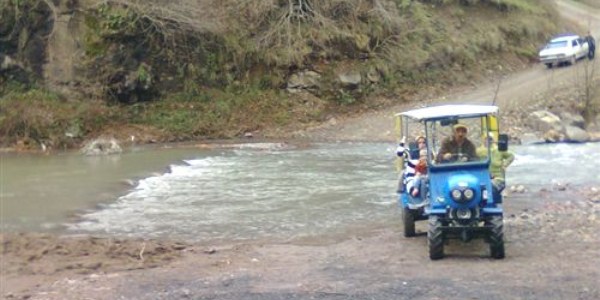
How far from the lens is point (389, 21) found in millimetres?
42938

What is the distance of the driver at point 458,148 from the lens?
12944mm

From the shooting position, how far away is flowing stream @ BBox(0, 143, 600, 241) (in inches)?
675

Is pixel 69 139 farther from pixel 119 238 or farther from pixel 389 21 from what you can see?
pixel 119 238

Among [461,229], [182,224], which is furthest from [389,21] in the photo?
[461,229]

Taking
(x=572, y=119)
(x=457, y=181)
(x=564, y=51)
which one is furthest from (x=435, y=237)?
(x=564, y=51)

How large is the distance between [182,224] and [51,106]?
70.7ft

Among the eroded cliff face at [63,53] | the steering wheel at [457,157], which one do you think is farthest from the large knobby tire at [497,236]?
the eroded cliff face at [63,53]

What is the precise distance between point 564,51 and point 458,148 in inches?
1362

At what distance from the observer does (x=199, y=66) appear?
4062cm

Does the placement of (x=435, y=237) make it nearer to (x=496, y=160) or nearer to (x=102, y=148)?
(x=496, y=160)

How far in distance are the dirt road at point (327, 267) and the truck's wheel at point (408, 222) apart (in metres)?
0.22

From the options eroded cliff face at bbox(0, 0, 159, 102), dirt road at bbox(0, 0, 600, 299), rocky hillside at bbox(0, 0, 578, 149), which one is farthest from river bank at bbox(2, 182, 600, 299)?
eroded cliff face at bbox(0, 0, 159, 102)

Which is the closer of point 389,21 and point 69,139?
point 69,139

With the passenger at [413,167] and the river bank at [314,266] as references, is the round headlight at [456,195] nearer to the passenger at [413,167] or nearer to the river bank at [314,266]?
the river bank at [314,266]
